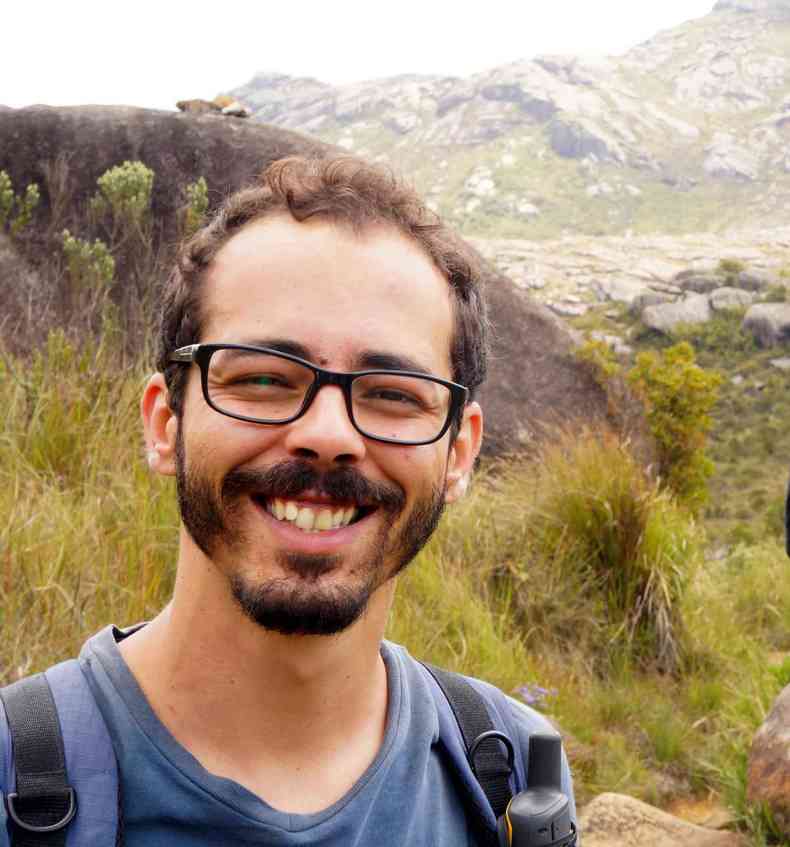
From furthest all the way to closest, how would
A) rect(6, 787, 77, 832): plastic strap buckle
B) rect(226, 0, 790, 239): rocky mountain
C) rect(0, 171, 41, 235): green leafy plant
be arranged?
rect(226, 0, 790, 239): rocky mountain < rect(0, 171, 41, 235): green leafy plant < rect(6, 787, 77, 832): plastic strap buckle

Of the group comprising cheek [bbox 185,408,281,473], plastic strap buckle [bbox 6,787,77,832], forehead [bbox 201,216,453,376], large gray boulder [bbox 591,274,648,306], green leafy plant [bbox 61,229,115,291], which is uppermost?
forehead [bbox 201,216,453,376]

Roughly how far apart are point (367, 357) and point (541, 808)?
67 centimetres

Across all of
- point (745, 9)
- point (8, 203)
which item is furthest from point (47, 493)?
point (745, 9)

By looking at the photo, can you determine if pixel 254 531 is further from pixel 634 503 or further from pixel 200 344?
pixel 634 503

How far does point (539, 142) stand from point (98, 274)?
144066 millimetres

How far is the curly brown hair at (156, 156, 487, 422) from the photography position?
4.97 ft

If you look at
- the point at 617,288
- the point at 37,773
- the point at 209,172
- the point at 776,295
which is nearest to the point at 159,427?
the point at 37,773

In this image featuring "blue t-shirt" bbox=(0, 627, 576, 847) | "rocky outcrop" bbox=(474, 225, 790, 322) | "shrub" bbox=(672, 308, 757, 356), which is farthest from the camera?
"rocky outcrop" bbox=(474, 225, 790, 322)

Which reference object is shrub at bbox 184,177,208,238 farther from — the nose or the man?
the nose

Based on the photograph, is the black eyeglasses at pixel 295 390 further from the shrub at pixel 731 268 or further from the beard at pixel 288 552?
the shrub at pixel 731 268

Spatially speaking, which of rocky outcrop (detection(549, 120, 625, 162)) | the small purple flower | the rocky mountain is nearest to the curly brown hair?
the small purple flower

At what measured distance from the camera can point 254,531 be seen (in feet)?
4.39

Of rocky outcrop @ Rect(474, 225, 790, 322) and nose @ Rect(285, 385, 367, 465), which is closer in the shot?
nose @ Rect(285, 385, 367, 465)

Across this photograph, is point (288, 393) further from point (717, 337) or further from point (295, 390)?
point (717, 337)
